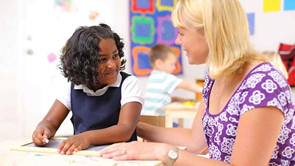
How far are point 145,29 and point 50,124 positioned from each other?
3.46m

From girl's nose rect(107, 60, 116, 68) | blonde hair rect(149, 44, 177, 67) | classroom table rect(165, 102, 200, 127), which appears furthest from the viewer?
blonde hair rect(149, 44, 177, 67)

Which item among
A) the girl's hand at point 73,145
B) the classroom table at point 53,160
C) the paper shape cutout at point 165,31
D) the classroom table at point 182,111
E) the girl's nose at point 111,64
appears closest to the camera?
the classroom table at point 53,160

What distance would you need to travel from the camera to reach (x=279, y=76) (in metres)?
1.07

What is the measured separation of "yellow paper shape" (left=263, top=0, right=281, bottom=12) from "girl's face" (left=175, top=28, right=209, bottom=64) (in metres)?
4.11

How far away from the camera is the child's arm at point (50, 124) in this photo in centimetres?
126

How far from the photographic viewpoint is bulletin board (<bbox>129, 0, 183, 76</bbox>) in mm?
4672

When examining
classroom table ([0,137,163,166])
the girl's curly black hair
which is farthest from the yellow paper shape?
classroom table ([0,137,163,166])

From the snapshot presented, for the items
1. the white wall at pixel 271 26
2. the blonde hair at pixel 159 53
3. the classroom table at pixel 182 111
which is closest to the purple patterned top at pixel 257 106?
the classroom table at pixel 182 111

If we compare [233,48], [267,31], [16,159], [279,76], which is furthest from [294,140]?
[267,31]

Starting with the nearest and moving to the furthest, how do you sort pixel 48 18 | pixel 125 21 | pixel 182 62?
pixel 48 18 < pixel 125 21 < pixel 182 62

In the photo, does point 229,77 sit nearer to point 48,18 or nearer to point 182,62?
point 48,18

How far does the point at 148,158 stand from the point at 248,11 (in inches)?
174

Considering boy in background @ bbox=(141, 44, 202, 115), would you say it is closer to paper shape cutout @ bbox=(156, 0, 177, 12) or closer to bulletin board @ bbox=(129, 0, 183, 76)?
bulletin board @ bbox=(129, 0, 183, 76)

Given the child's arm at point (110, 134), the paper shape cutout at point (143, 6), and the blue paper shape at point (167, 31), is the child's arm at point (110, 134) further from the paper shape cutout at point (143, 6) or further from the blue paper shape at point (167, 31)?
the blue paper shape at point (167, 31)
